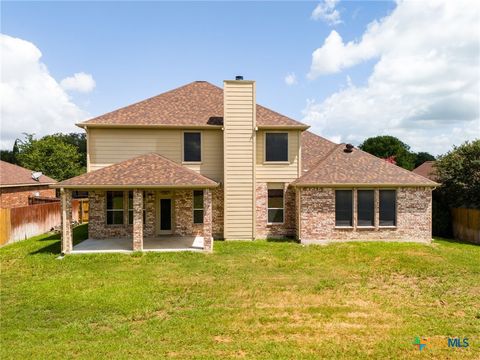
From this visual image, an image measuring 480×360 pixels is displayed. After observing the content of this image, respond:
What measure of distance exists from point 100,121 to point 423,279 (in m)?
15.7

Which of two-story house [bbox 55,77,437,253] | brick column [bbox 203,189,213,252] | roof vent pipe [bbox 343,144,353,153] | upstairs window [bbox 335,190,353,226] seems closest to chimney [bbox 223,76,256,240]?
two-story house [bbox 55,77,437,253]

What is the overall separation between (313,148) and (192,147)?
8027 mm

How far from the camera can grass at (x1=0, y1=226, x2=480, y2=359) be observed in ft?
19.4

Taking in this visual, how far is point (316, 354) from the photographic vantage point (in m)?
5.67

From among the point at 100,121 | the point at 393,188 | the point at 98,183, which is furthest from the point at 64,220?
the point at 393,188

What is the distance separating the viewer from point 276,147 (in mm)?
16766

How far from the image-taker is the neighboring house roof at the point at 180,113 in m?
16.2

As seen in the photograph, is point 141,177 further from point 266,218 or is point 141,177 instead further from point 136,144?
point 266,218

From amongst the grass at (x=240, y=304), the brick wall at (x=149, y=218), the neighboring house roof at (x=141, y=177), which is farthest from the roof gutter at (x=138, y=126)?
the grass at (x=240, y=304)

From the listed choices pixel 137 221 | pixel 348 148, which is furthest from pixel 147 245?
pixel 348 148

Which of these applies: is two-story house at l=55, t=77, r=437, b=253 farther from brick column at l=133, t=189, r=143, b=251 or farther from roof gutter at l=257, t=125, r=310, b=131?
brick column at l=133, t=189, r=143, b=251

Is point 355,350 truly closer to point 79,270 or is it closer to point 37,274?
point 79,270

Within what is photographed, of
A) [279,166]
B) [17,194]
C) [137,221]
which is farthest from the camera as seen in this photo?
[17,194]

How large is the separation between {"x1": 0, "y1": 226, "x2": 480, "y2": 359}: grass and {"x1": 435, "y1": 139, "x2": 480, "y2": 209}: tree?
20.6 ft
